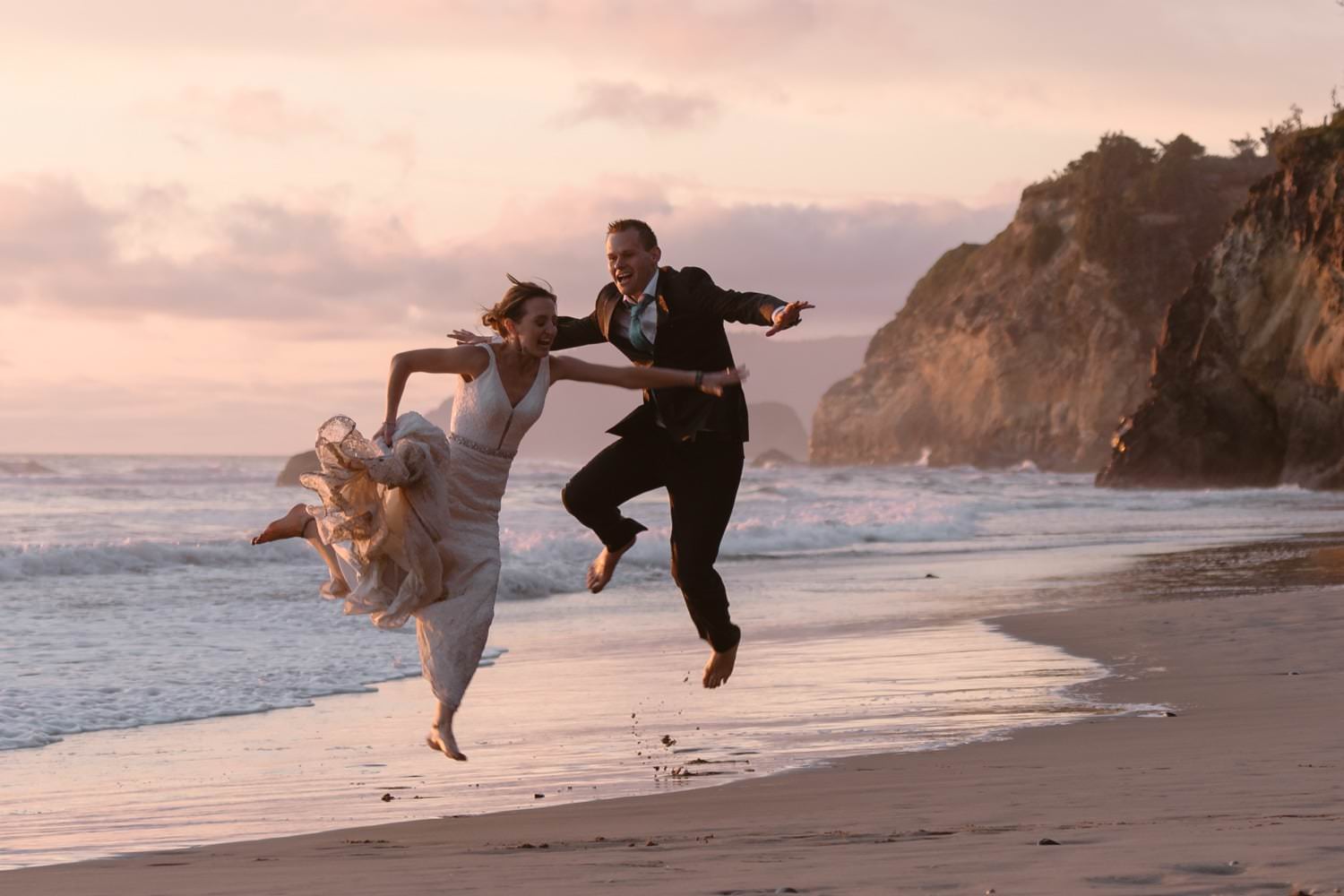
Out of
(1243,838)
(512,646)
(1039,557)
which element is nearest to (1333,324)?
(1039,557)

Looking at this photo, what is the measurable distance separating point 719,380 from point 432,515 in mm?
1380

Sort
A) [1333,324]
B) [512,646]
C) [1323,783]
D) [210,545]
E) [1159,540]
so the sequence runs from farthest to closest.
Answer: [1333,324] → [1159,540] → [210,545] → [512,646] → [1323,783]

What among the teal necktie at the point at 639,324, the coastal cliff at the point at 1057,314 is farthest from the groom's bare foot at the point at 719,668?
the coastal cliff at the point at 1057,314

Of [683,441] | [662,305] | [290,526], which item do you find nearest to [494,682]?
[683,441]

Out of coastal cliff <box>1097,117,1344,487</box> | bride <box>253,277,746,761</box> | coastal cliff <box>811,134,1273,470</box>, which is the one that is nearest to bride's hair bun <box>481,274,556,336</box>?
bride <box>253,277,746,761</box>

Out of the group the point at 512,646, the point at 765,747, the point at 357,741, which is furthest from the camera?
Result: the point at 512,646

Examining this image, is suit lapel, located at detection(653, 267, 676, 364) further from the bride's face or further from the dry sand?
the dry sand

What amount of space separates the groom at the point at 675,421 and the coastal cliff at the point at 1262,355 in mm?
35543

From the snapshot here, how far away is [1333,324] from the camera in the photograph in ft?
133

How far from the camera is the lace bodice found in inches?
263

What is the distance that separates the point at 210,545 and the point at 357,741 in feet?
45.3

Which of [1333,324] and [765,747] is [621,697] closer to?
[765,747]

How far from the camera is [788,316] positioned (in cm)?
662

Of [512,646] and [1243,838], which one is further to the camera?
[512,646]
